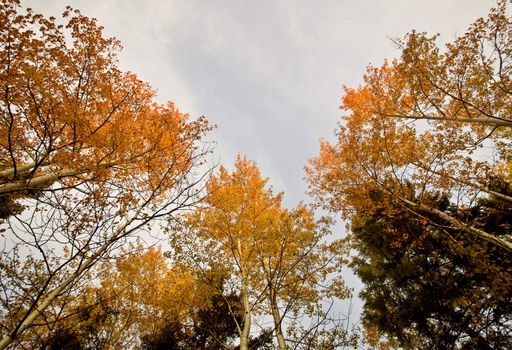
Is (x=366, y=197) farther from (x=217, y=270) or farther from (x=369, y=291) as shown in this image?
(x=217, y=270)

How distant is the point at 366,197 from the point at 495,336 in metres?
4.12

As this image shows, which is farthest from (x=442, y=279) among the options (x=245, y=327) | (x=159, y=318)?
(x=159, y=318)

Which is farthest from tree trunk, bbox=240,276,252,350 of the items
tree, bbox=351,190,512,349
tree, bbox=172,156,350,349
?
tree, bbox=351,190,512,349

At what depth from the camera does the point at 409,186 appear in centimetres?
766

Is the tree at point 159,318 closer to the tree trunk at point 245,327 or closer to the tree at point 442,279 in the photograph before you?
the tree trunk at point 245,327

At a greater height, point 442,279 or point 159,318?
point 442,279

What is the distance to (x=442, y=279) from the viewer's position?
6.79m

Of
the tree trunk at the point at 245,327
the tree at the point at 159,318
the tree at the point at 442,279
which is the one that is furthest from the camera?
the tree at the point at 159,318

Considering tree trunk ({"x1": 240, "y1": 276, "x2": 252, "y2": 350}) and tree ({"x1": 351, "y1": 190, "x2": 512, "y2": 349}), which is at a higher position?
tree ({"x1": 351, "y1": 190, "x2": 512, "y2": 349})

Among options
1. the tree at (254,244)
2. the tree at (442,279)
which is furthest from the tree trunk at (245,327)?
the tree at (442,279)

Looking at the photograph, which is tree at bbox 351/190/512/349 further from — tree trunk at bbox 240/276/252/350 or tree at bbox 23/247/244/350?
tree at bbox 23/247/244/350

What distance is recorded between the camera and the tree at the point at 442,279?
5648 mm

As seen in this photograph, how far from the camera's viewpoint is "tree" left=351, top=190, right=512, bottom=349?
5648 mm

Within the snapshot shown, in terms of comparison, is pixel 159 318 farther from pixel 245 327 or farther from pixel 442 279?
pixel 442 279
